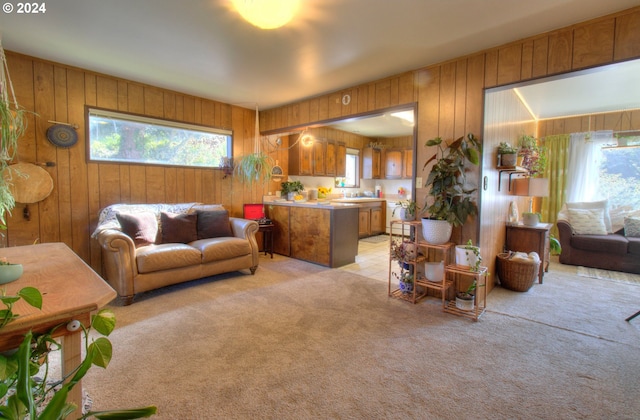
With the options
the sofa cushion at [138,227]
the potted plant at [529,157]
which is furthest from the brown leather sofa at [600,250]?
the sofa cushion at [138,227]

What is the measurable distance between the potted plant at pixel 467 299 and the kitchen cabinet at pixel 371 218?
138 inches

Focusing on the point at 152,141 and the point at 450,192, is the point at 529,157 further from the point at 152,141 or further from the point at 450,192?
the point at 152,141

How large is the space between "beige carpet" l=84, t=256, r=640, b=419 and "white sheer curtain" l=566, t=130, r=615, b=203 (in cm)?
232

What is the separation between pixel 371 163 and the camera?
727 cm

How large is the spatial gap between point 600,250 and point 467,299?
2907 millimetres

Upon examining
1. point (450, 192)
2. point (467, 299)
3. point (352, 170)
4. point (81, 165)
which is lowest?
point (467, 299)

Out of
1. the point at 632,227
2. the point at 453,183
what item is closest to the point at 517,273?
the point at 453,183

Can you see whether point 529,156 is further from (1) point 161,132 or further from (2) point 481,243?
(1) point 161,132

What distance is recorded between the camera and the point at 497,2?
6.66 ft

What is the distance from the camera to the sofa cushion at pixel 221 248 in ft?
11.0

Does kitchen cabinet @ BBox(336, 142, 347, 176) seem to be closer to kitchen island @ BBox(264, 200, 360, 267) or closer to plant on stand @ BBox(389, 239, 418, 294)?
kitchen island @ BBox(264, 200, 360, 267)

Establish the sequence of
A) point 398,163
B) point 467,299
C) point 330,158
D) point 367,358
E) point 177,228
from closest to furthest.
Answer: point 367,358 → point 467,299 → point 177,228 → point 330,158 → point 398,163

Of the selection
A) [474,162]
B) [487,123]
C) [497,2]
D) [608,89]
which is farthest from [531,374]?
[608,89]

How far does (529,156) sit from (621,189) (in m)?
2.38
